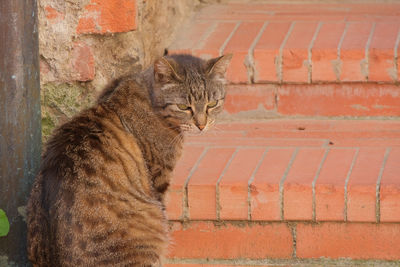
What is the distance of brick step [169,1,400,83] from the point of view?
160 inches

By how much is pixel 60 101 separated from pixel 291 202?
1347 mm

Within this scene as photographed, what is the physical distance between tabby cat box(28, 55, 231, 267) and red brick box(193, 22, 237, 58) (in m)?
0.38

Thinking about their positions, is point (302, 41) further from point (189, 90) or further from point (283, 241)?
point (283, 241)

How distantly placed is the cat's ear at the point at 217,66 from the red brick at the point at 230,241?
2.42ft

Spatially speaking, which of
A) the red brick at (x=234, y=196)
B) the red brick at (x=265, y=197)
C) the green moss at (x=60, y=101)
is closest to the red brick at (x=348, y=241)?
the red brick at (x=265, y=197)

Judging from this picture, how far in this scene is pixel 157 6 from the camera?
427 centimetres

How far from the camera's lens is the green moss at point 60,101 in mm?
3988

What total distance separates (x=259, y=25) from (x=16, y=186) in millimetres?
1949

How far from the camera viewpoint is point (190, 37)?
4453 mm

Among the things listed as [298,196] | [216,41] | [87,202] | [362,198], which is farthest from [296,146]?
[87,202]

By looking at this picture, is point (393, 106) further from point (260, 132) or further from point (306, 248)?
point (306, 248)

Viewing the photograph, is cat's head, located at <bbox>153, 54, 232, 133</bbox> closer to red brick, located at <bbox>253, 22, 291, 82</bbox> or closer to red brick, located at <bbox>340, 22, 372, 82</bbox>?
red brick, located at <bbox>253, 22, 291, 82</bbox>

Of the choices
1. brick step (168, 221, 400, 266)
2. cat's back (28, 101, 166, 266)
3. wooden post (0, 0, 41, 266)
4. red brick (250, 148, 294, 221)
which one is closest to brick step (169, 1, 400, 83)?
red brick (250, 148, 294, 221)

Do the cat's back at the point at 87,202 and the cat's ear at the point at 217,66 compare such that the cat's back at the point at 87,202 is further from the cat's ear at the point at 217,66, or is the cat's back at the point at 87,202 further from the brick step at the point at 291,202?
the cat's ear at the point at 217,66
